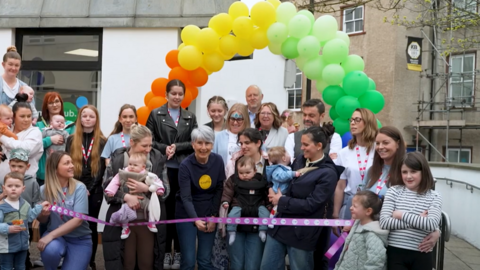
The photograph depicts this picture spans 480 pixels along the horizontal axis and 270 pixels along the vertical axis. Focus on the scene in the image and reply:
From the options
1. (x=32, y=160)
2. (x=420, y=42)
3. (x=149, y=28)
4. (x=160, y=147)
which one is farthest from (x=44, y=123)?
(x=420, y=42)

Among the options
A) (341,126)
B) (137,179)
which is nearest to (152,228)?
(137,179)

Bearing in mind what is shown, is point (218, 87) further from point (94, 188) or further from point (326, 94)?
point (94, 188)

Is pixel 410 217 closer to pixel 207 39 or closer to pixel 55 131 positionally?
Answer: pixel 207 39

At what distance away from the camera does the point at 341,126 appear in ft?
23.8

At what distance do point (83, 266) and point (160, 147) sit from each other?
1.67 metres

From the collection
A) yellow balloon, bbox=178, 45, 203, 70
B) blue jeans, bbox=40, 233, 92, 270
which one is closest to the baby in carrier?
blue jeans, bbox=40, 233, 92, 270

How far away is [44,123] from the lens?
7.18 m

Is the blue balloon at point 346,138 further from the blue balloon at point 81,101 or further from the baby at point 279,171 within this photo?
the blue balloon at point 81,101

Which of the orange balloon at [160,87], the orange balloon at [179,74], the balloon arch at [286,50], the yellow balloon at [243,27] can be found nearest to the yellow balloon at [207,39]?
the balloon arch at [286,50]

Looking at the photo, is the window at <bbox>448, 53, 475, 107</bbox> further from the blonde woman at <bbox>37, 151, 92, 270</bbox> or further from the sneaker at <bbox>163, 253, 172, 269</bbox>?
the blonde woman at <bbox>37, 151, 92, 270</bbox>

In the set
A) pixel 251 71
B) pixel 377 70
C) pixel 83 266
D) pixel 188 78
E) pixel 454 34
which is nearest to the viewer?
pixel 83 266

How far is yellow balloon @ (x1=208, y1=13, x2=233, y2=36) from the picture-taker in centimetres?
777

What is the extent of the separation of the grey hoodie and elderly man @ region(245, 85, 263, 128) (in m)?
2.52

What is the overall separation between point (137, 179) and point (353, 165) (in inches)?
90.3
